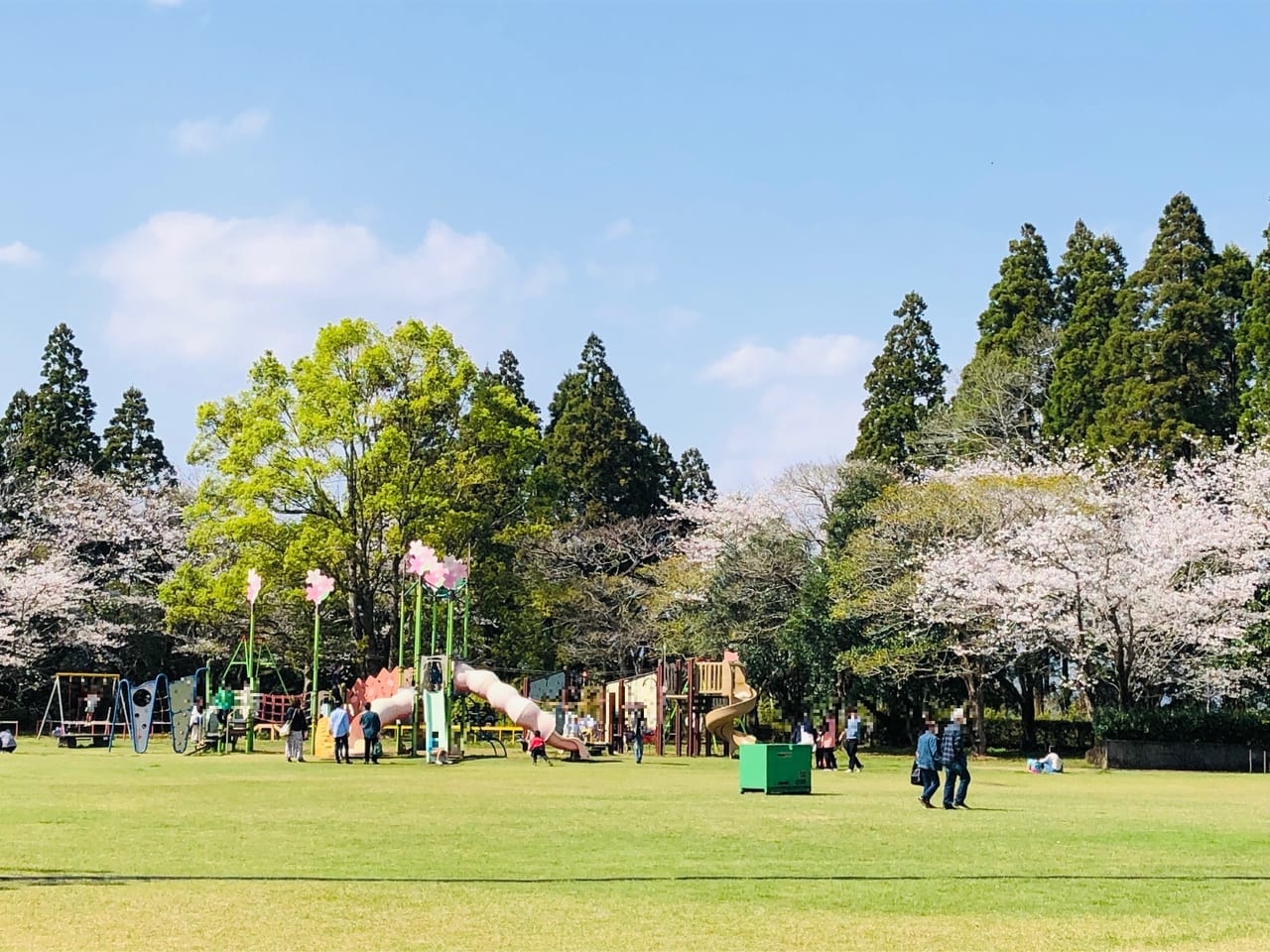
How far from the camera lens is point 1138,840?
16203 millimetres

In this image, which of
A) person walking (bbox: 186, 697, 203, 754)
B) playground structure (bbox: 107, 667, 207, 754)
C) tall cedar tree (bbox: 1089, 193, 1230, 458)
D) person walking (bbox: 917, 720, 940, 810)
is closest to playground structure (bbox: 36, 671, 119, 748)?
playground structure (bbox: 107, 667, 207, 754)

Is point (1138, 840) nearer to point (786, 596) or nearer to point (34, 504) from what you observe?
point (786, 596)

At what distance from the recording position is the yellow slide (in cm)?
4119

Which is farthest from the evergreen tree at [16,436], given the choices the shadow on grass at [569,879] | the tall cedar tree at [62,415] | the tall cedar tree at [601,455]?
the shadow on grass at [569,879]

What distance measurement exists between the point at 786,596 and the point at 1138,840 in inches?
1326

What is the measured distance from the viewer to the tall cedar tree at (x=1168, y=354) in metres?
50.2

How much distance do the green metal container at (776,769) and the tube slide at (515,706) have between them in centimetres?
1257

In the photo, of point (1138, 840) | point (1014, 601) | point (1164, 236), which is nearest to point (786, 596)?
point (1014, 601)

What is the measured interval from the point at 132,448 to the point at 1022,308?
129 ft

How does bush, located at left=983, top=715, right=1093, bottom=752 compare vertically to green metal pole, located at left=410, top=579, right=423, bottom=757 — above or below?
below

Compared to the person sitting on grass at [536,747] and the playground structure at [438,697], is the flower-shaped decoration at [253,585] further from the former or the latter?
the person sitting on grass at [536,747]

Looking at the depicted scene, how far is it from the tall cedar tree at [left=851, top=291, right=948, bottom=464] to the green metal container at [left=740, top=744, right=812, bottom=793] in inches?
1416

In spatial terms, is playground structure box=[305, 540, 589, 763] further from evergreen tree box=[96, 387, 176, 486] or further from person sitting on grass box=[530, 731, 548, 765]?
evergreen tree box=[96, 387, 176, 486]

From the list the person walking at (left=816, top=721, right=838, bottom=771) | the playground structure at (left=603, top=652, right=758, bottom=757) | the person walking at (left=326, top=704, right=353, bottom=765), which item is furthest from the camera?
the playground structure at (left=603, top=652, right=758, bottom=757)
